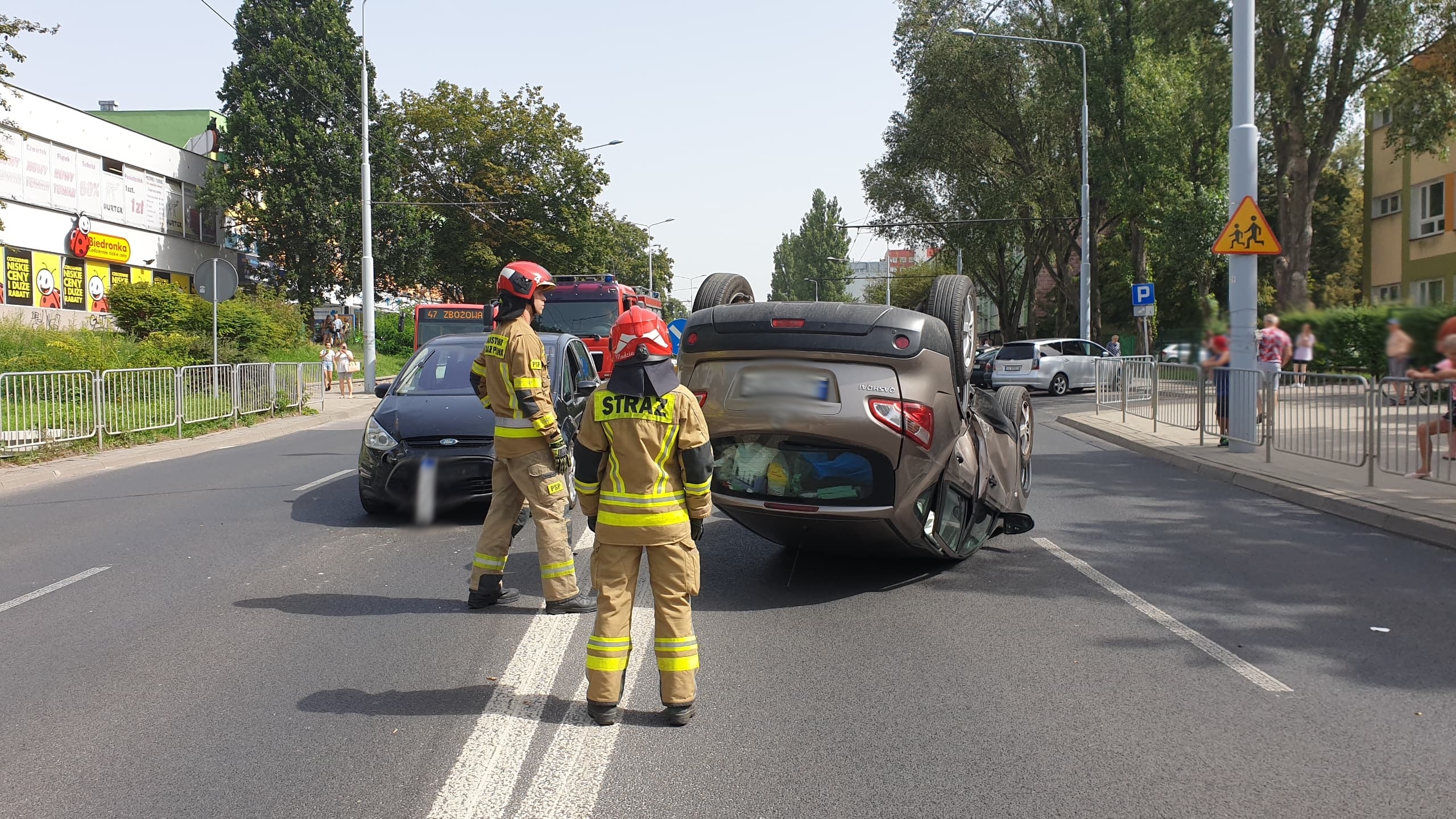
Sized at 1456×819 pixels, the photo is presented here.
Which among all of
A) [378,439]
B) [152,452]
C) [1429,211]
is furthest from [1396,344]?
[152,452]

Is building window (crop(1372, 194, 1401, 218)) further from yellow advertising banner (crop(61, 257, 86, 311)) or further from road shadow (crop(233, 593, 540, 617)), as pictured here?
yellow advertising banner (crop(61, 257, 86, 311))

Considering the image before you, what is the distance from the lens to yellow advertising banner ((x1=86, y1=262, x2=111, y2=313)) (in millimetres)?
32438

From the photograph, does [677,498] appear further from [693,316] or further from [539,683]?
[693,316]

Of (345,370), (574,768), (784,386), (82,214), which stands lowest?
(574,768)

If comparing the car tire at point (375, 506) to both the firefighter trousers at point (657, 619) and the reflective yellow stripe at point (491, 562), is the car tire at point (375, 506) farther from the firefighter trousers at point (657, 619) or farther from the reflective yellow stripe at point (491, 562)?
the firefighter trousers at point (657, 619)

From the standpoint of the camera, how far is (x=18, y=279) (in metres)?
→ 29.2

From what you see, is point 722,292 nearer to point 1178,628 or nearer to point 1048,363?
point 1178,628

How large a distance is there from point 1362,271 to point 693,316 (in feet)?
12.9

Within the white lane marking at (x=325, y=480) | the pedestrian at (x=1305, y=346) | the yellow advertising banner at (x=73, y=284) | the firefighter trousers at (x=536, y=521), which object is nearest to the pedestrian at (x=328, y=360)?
the yellow advertising banner at (x=73, y=284)

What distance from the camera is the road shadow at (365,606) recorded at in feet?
19.6

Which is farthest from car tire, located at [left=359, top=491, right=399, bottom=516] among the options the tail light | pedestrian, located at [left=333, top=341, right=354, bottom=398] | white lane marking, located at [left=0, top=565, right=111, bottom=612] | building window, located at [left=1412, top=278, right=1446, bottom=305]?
pedestrian, located at [left=333, top=341, right=354, bottom=398]

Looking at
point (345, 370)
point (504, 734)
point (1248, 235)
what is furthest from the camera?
point (345, 370)

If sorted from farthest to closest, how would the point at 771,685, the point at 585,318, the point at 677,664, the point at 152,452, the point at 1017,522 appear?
1. the point at 585,318
2. the point at 152,452
3. the point at 1017,522
4. the point at 771,685
5. the point at 677,664

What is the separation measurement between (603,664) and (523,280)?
2.67m
